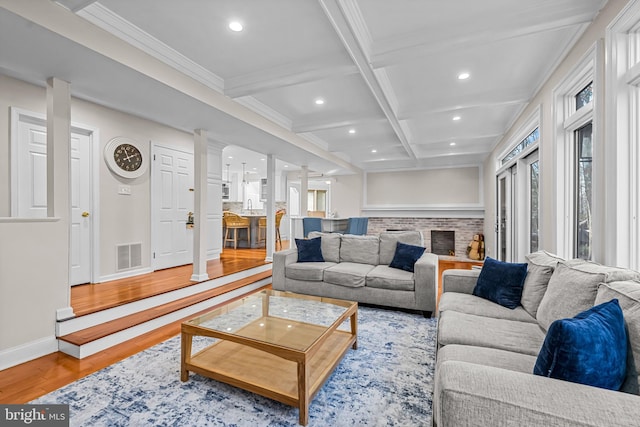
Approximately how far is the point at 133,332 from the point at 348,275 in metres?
2.28

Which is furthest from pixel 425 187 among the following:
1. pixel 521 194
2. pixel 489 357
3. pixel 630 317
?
pixel 630 317

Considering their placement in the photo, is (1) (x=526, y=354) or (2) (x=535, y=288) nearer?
(1) (x=526, y=354)

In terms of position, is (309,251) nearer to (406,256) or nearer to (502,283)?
(406,256)

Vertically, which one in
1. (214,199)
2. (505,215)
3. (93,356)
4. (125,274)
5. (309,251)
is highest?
(214,199)

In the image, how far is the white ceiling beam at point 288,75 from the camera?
9.12 feet

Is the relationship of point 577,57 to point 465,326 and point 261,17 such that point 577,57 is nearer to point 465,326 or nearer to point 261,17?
point 465,326

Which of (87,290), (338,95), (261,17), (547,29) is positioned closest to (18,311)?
(87,290)

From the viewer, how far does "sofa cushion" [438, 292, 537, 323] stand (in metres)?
2.09

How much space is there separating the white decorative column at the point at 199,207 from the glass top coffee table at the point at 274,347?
150cm

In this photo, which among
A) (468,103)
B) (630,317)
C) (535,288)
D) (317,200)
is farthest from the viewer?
(317,200)

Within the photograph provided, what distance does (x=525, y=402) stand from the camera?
91cm

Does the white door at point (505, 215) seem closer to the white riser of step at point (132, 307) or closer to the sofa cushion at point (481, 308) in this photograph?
the sofa cushion at point (481, 308)

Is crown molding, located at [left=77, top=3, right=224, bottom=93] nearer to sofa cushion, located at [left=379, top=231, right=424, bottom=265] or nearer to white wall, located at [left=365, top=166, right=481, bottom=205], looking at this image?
sofa cushion, located at [left=379, top=231, right=424, bottom=265]

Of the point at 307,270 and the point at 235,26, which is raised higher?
the point at 235,26
